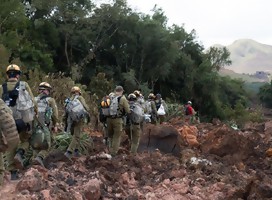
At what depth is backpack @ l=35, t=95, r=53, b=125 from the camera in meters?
8.35

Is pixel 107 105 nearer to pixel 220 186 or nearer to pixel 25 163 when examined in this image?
pixel 25 163

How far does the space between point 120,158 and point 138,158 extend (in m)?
0.36

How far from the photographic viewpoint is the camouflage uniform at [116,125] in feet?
34.5

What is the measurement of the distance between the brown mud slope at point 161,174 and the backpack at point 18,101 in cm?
80

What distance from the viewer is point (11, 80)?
7195mm

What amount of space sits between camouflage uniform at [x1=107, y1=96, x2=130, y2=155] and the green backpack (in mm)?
2631

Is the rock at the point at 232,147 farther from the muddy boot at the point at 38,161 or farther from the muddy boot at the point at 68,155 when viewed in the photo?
the muddy boot at the point at 38,161

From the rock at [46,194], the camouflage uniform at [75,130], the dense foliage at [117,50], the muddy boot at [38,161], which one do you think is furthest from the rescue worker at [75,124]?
the dense foliage at [117,50]

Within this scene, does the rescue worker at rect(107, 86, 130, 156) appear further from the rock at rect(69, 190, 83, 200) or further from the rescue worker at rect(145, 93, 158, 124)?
the rescue worker at rect(145, 93, 158, 124)

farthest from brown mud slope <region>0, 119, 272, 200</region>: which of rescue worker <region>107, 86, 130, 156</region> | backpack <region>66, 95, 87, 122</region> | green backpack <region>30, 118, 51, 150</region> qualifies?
backpack <region>66, 95, 87, 122</region>

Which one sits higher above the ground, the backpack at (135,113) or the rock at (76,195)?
the backpack at (135,113)

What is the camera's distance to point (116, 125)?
10.7 meters

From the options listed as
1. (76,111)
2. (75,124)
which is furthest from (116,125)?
(76,111)

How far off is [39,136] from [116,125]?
296 centimetres
